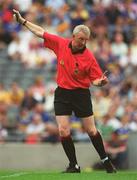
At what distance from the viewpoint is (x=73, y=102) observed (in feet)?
39.4

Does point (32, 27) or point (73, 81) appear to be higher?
point (32, 27)

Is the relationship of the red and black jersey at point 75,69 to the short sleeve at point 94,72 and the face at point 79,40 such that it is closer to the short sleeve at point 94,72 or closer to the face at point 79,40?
the short sleeve at point 94,72

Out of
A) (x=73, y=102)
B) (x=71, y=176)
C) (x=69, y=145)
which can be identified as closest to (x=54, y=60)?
(x=73, y=102)

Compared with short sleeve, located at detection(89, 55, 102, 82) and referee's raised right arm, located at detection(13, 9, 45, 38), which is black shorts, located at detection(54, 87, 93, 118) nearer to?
short sleeve, located at detection(89, 55, 102, 82)

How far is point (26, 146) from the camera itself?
17375mm

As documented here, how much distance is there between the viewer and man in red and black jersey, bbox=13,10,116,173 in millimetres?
Result: 11820

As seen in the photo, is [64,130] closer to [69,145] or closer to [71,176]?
[69,145]

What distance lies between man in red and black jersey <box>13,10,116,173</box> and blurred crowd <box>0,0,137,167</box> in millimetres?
4870

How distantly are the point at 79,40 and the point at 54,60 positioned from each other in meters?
9.58

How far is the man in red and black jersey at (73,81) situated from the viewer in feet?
38.8

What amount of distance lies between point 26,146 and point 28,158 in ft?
1.17

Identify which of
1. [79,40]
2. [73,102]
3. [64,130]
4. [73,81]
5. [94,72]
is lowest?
[64,130]

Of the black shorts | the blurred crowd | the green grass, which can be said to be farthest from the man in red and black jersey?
the blurred crowd

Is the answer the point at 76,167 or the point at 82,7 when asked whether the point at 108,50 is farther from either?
the point at 76,167
